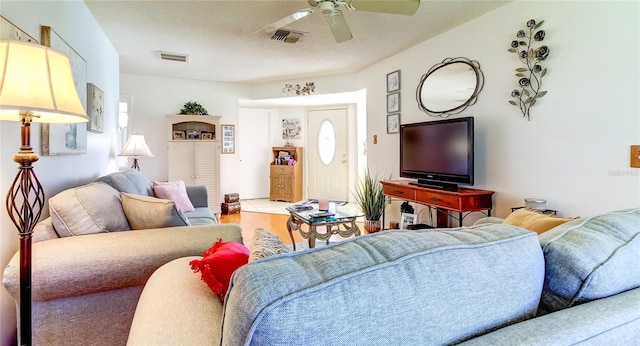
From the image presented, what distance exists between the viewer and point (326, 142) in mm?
6902

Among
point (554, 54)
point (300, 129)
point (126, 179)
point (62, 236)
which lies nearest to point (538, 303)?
point (62, 236)

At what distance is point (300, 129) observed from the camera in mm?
7133

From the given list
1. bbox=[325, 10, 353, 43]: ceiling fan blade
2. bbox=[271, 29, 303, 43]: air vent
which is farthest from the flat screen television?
bbox=[271, 29, 303, 43]: air vent

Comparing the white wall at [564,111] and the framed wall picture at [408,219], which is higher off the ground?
the white wall at [564,111]

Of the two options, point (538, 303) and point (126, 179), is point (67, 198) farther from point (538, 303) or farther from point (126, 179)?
point (538, 303)

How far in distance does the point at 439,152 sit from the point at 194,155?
3698 mm

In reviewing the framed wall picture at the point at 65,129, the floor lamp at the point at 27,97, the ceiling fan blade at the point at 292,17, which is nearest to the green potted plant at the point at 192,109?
the framed wall picture at the point at 65,129

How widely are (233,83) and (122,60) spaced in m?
1.81

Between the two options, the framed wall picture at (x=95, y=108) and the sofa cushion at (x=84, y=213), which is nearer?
the sofa cushion at (x=84, y=213)

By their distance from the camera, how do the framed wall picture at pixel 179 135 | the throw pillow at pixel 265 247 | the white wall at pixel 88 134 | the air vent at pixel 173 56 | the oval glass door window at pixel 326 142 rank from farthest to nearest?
1. the oval glass door window at pixel 326 142
2. the framed wall picture at pixel 179 135
3. the air vent at pixel 173 56
4. the white wall at pixel 88 134
5. the throw pillow at pixel 265 247

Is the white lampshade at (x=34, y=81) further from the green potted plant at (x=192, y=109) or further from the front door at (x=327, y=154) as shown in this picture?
the front door at (x=327, y=154)

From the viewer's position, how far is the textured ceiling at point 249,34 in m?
2.82

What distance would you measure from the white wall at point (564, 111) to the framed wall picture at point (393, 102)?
0.87m

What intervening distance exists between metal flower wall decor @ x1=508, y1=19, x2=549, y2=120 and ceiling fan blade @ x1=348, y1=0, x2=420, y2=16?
1030 mm
